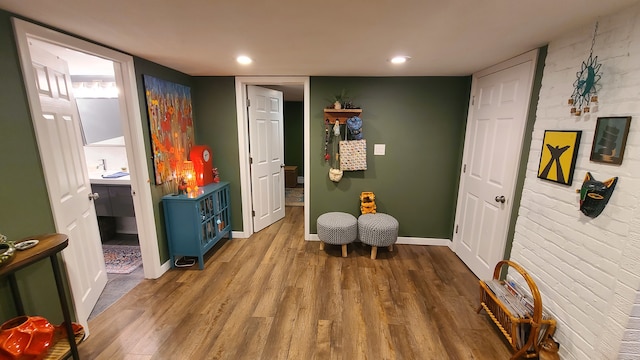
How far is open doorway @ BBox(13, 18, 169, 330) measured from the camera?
4.72 feet

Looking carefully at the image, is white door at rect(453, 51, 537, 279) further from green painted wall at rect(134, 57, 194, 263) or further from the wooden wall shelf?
green painted wall at rect(134, 57, 194, 263)

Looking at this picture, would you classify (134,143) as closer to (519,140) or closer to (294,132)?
(519,140)

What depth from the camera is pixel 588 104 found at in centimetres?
142

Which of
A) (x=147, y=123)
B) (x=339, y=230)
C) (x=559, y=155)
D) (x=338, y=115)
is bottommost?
(x=339, y=230)

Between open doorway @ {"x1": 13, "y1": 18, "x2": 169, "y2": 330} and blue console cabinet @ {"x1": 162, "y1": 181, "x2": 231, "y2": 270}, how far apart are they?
166 millimetres

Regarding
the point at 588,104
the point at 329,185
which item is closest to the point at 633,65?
the point at 588,104

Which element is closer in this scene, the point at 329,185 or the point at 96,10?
the point at 96,10

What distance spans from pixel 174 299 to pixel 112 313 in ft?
1.42

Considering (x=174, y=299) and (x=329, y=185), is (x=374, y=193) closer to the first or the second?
(x=329, y=185)

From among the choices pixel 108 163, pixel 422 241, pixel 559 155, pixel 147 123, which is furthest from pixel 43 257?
pixel 422 241

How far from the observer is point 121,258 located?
9.15ft

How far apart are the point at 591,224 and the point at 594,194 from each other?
0.60 feet

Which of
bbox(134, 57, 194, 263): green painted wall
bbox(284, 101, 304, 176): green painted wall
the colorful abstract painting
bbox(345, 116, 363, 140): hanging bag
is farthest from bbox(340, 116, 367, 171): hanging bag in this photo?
bbox(284, 101, 304, 176): green painted wall

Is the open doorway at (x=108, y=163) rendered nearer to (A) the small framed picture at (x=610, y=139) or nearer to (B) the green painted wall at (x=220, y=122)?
(B) the green painted wall at (x=220, y=122)
